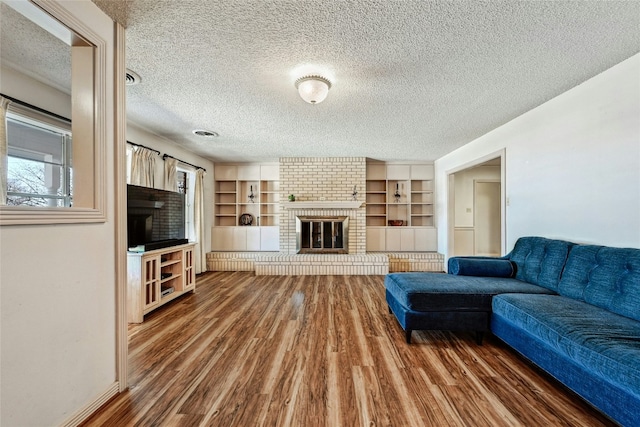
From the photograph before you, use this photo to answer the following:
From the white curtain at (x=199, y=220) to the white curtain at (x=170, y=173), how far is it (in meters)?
0.71

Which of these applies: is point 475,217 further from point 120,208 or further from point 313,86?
point 120,208

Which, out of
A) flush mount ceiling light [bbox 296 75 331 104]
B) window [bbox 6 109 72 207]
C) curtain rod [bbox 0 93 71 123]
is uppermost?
flush mount ceiling light [bbox 296 75 331 104]

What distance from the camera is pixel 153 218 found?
3.33 metres

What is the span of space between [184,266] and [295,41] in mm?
3232

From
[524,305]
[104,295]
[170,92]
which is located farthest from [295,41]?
[524,305]

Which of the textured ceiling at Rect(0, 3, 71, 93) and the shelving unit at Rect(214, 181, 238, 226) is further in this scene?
the shelving unit at Rect(214, 181, 238, 226)

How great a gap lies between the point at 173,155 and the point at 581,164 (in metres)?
5.29

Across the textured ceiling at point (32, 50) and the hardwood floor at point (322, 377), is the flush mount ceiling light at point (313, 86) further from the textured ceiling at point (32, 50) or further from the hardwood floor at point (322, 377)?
the hardwood floor at point (322, 377)

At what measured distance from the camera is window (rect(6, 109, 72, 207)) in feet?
7.08

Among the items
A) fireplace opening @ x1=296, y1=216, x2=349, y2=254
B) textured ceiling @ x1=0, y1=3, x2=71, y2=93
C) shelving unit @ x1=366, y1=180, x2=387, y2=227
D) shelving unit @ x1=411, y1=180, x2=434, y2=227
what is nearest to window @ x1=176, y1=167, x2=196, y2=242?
fireplace opening @ x1=296, y1=216, x2=349, y2=254

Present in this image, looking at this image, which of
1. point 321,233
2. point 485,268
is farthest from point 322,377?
point 321,233

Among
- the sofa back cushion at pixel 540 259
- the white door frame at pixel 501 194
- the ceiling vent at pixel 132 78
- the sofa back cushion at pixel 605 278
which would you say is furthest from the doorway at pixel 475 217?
the ceiling vent at pixel 132 78

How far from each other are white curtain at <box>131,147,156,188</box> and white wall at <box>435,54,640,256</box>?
15.8ft

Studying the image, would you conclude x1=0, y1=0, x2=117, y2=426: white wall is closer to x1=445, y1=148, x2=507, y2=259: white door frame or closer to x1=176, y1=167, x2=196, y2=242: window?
x1=176, y1=167, x2=196, y2=242: window
